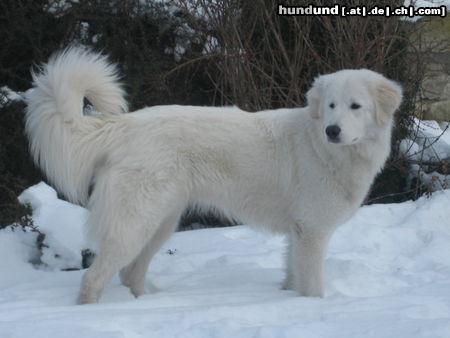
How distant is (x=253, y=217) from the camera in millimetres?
3807

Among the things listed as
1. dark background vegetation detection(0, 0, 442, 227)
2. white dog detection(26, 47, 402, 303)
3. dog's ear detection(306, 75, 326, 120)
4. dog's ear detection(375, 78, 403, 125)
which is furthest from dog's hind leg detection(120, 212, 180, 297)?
dark background vegetation detection(0, 0, 442, 227)

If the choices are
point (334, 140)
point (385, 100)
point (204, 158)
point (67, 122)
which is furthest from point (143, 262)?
point (385, 100)

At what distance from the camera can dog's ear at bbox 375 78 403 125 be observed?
140 inches

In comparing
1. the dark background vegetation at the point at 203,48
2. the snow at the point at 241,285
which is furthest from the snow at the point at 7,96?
the snow at the point at 241,285

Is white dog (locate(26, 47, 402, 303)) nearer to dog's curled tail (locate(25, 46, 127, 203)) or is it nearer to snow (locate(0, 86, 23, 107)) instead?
dog's curled tail (locate(25, 46, 127, 203))

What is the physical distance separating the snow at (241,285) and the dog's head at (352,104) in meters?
0.91

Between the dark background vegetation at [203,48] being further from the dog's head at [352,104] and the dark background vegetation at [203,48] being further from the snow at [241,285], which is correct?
the dog's head at [352,104]

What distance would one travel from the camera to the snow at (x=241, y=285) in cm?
265

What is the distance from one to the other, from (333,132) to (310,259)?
0.77 meters

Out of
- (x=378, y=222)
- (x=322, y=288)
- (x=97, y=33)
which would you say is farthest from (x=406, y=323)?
(x=97, y=33)

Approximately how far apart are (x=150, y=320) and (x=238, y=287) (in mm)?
1100

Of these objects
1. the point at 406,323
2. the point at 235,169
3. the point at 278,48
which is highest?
the point at 278,48

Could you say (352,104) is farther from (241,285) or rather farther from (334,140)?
(241,285)

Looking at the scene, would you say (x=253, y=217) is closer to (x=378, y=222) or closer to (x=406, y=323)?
(x=406, y=323)
